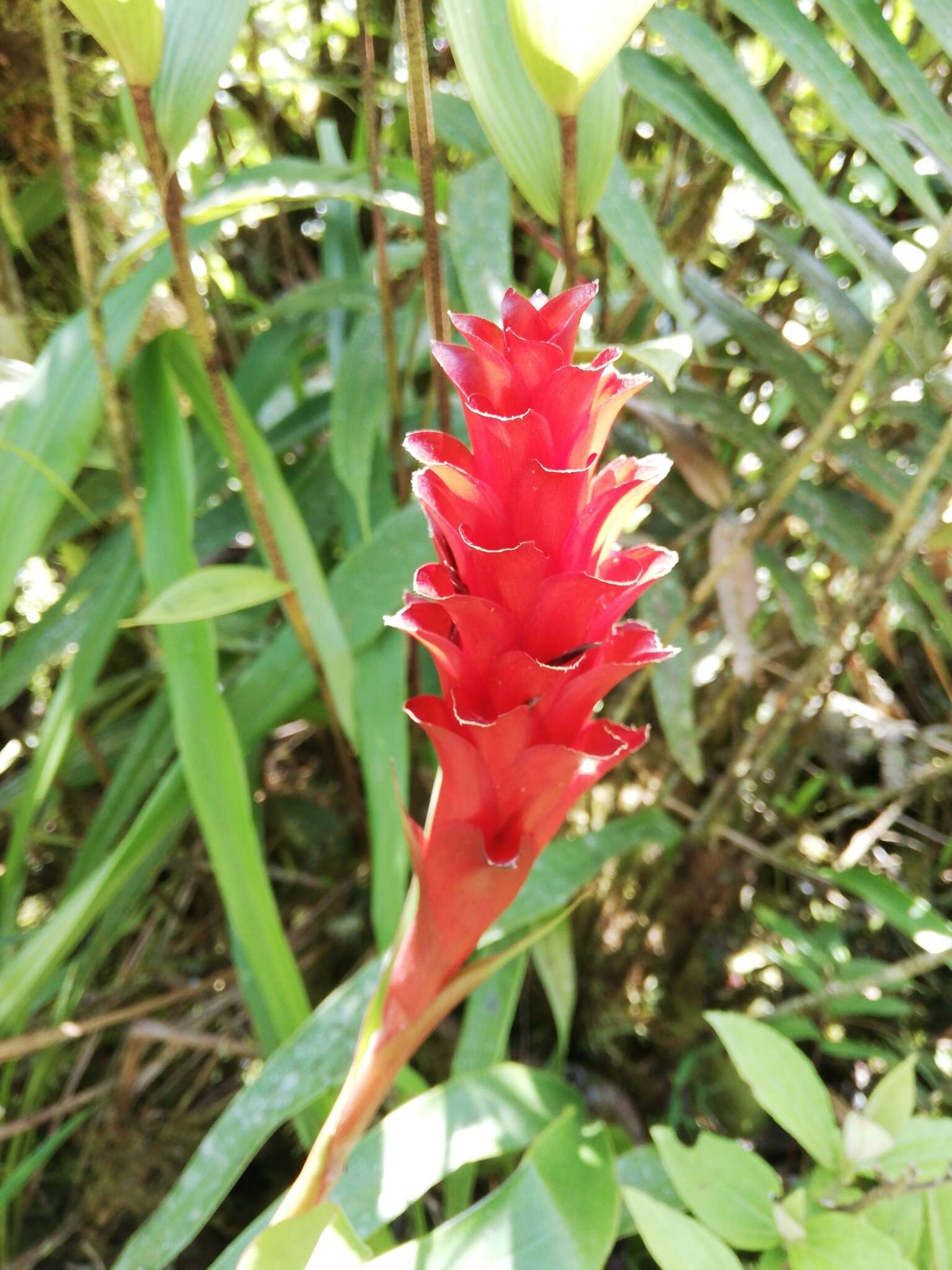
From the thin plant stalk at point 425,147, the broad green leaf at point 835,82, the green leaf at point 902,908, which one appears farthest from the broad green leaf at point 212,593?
the green leaf at point 902,908

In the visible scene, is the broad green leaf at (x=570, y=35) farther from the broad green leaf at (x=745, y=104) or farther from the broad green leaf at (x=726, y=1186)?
the broad green leaf at (x=726, y=1186)

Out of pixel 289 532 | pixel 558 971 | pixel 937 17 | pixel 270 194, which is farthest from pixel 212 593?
pixel 937 17

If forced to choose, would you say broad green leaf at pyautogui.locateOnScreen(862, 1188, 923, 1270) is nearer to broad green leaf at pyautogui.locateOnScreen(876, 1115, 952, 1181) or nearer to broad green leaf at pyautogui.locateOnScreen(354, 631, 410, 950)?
broad green leaf at pyautogui.locateOnScreen(876, 1115, 952, 1181)

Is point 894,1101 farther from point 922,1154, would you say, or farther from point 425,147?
point 425,147

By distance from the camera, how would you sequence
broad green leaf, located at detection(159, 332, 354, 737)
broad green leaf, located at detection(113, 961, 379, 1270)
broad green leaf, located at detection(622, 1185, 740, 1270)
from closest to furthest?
broad green leaf, located at detection(622, 1185, 740, 1270) < broad green leaf, located at detection(113, 961, 379, 1270) < broad green leaf, located at detection(159, 332, 354, 737)

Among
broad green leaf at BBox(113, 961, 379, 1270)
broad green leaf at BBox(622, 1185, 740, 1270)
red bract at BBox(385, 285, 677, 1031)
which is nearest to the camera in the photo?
red bract at BBox(385, 285, 677, 1031)

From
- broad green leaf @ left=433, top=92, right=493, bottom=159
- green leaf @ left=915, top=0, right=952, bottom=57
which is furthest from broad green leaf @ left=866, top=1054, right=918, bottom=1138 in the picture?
broad green leaf @ left=433, top=92, right=493, bottom=159

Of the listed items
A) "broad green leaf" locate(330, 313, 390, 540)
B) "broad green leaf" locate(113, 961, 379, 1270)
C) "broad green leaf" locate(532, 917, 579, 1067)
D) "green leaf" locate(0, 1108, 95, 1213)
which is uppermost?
"broad green leaf" locate(330, 313, 390, 540)
